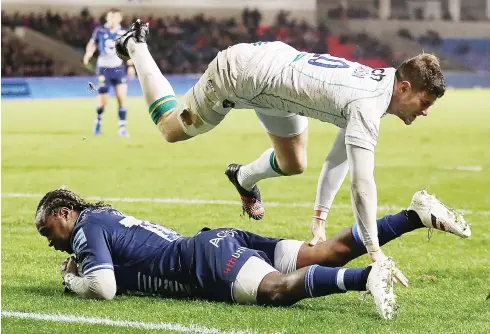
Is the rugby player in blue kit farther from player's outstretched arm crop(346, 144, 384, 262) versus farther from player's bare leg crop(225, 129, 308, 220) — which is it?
player's bare leg crop(225, 129, 308, 220)

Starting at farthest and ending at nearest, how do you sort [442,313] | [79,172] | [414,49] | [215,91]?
[414,49] < [79,172] < [215,91] < [442,313]

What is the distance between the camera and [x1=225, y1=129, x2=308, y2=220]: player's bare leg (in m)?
6.95

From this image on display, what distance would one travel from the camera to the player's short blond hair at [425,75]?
5.50m

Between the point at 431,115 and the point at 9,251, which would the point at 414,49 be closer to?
the point at 431,115

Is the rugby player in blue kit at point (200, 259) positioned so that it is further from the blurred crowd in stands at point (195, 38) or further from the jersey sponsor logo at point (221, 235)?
the blurred crowd in stands at point (195, 38)

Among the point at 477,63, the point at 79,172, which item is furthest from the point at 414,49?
the point at 79,172

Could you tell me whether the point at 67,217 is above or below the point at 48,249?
above

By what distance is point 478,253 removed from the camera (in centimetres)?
759

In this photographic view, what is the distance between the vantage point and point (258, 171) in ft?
24.2

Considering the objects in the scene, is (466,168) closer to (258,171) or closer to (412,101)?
(258,171)

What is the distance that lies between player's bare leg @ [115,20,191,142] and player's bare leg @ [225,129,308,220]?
2.35 ft

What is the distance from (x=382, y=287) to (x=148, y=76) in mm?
2670

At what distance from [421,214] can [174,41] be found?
107ft

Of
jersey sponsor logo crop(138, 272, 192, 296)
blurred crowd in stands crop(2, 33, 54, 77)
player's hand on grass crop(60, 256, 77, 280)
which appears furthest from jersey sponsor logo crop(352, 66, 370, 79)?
blurred crowd in stands crop(2, 33, 54, 77)
